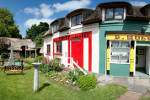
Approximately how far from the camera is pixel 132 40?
7852mm

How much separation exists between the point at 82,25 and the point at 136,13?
4.81 metres

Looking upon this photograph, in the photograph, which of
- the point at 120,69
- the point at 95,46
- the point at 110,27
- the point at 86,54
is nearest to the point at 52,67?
the point at 86,54

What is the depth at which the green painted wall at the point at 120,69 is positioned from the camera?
316 inches

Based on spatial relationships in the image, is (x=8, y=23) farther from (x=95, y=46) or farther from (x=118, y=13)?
(x=118, y=13)

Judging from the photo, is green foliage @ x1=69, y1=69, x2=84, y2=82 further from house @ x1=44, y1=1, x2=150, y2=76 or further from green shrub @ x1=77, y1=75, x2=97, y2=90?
house @ x1=44, y1=1, x2=150, y2=76

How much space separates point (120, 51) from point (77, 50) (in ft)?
14.4

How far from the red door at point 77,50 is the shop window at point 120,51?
3212 mm

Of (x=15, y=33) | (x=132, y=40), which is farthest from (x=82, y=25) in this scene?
(x=15, y=33)

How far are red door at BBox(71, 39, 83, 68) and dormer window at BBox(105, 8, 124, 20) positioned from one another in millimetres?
3438

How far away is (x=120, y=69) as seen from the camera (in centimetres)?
812

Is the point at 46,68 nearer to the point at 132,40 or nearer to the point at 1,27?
the point at 132,40

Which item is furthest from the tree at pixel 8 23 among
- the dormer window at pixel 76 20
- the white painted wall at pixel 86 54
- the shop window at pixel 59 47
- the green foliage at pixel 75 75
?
the green foliage at pixel 75 75

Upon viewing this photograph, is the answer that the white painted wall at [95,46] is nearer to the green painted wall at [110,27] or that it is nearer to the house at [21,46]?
the green painted wall at [110,27]

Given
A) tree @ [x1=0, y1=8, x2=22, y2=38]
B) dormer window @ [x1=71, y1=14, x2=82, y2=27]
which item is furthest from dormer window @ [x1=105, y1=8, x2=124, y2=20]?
tree @ [x1=0, y1=8, x2=22, y2=38]
